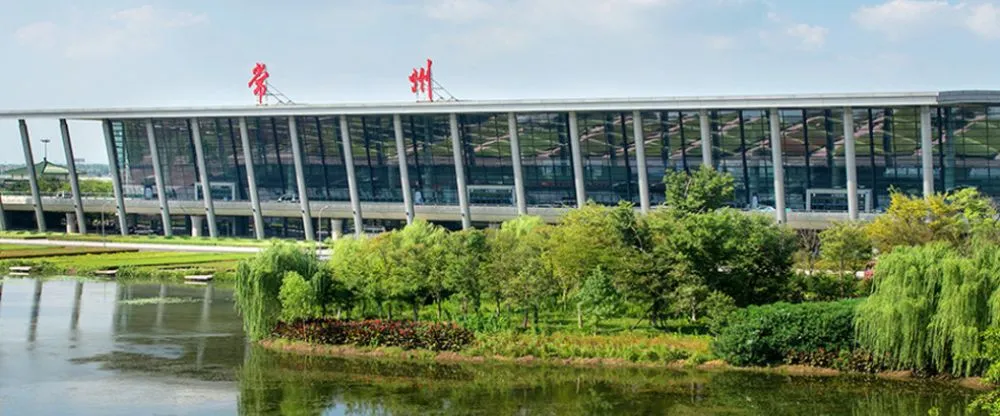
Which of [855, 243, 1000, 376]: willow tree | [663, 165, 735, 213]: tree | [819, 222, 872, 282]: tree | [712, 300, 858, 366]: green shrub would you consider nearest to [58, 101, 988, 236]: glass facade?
[663, 165, 735, 213]: tree

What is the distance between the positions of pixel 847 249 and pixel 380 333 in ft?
59.4

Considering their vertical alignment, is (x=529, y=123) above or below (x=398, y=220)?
above

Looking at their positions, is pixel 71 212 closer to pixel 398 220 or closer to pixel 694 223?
pixel 398 220

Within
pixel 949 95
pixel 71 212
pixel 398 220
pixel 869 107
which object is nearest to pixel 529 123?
pixel 398 220

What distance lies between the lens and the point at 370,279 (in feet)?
145

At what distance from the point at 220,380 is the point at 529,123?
146 ft

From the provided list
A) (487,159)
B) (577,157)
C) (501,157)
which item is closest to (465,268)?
(577,157)

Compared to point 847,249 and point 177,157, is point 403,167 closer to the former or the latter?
point 177,157

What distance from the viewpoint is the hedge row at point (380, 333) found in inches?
1597

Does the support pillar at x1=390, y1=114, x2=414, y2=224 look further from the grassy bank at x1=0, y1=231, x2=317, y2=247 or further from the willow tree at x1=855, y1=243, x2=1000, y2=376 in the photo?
the willow tree at x1=855, y1=243, x2=1000, y2=376

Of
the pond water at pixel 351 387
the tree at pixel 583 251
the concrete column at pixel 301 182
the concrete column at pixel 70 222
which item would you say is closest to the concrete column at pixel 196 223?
the concrete column at pixel 301 182

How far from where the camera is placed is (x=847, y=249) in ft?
154

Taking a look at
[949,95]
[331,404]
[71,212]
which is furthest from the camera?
[71,212]

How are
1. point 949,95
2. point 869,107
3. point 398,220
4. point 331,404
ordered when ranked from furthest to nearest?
point 398,220 < point 869,107 < point 949,95 < point 331,404
